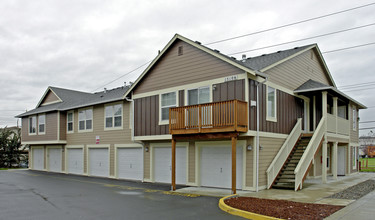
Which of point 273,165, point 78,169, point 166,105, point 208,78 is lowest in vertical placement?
point 78,169

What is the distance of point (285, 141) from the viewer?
1614 cm

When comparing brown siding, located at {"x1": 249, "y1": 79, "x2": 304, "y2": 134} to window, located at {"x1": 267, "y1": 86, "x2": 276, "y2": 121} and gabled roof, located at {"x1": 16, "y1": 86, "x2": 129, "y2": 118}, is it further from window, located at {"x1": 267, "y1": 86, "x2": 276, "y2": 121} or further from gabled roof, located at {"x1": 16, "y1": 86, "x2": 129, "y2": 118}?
gabled roof, located at {"x1": 16, "y1": 86, "x2": 129, "y2": 118}

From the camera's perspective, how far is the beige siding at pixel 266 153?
46.6 ft

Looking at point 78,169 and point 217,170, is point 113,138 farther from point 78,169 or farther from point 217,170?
point 217,170

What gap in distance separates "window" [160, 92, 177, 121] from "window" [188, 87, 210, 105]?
0.97m

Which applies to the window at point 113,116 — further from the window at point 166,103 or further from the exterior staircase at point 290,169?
the exterior staircase at point 290,169

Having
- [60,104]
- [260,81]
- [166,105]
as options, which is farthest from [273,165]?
[60,104]

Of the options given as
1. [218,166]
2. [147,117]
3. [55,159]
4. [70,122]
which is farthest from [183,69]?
[55,159]

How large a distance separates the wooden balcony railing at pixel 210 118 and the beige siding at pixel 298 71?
3.22m

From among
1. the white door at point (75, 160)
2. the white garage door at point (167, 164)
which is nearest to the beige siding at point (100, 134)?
the white door at point (75, 160)

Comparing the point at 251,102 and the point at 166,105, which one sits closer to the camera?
the point at 251,102

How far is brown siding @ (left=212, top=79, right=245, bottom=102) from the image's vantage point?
13.9 m

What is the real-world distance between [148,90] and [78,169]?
33.2 feet

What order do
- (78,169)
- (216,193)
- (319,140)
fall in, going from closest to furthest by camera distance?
(216,193), (319,140), (78,169)
